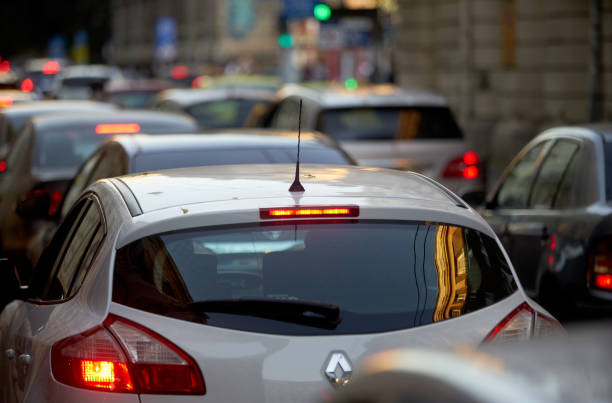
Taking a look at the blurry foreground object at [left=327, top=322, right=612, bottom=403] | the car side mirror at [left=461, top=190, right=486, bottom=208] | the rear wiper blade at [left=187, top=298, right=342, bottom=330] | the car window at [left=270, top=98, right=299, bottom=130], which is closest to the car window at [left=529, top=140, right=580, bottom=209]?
the car side mirror at [left=461, top=190, right=486, bottom=208]

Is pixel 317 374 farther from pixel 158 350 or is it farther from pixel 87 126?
pixel 87 126

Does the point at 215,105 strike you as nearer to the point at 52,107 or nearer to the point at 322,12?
the point at 52,107

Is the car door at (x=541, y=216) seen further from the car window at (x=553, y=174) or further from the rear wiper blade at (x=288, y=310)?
the rear wiper blade at (x=288, y=310)

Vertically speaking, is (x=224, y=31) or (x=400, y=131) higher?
(x=400, y=131)

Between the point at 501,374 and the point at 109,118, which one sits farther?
the point at 109,118

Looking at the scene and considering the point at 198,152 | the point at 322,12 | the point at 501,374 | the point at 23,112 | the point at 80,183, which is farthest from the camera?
the point at 322,12

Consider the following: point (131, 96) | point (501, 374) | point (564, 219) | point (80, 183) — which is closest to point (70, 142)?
point (80, 183)

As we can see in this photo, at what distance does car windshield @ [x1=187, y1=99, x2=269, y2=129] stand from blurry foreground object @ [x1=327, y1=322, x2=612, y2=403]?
17.3 m

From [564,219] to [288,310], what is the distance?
4200 mm

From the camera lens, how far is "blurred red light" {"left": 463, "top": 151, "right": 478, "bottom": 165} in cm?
1299

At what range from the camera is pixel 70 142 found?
11.2 meters

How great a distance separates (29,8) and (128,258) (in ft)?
346

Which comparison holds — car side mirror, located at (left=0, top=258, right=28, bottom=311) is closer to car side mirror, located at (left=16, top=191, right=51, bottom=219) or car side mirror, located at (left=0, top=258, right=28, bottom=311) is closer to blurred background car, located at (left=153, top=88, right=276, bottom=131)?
car side mirror, located at (left=16, top=191, right=51, bottom=219)

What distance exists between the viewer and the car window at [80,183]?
27.9 feet
